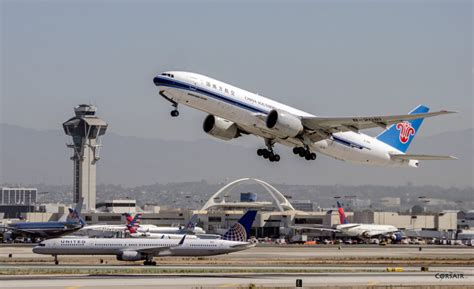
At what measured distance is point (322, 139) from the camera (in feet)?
231

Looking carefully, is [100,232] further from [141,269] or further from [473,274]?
[473,274]

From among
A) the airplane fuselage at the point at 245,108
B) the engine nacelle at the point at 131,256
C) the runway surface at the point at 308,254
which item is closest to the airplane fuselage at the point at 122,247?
the engine nacelle at the point at 131,256

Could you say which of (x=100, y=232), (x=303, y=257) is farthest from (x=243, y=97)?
(x=100, y=232)

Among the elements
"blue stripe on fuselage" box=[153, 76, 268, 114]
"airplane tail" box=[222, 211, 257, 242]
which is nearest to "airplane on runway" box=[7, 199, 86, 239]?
"airplane tail" box=[222, 211, 257, 242]

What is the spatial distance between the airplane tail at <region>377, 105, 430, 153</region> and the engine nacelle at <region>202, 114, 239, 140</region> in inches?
589

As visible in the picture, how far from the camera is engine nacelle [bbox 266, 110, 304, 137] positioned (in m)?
66.5

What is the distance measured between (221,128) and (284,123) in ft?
19.4

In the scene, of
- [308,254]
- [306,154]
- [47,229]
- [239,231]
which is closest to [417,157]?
Result: [306,154]

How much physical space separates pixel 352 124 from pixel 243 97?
9.31m

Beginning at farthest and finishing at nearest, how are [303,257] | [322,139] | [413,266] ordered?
1. [303,257]
2. [413,266]
3. [322,139]

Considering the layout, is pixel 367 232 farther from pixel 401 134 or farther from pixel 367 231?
pixel 401 134

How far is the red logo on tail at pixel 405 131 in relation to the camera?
262 feet

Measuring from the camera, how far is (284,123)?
6675 centimetres

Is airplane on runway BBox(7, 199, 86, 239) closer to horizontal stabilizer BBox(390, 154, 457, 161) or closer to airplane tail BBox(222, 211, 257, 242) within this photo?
airplane tail BBox(222, 211, 257, 242)
